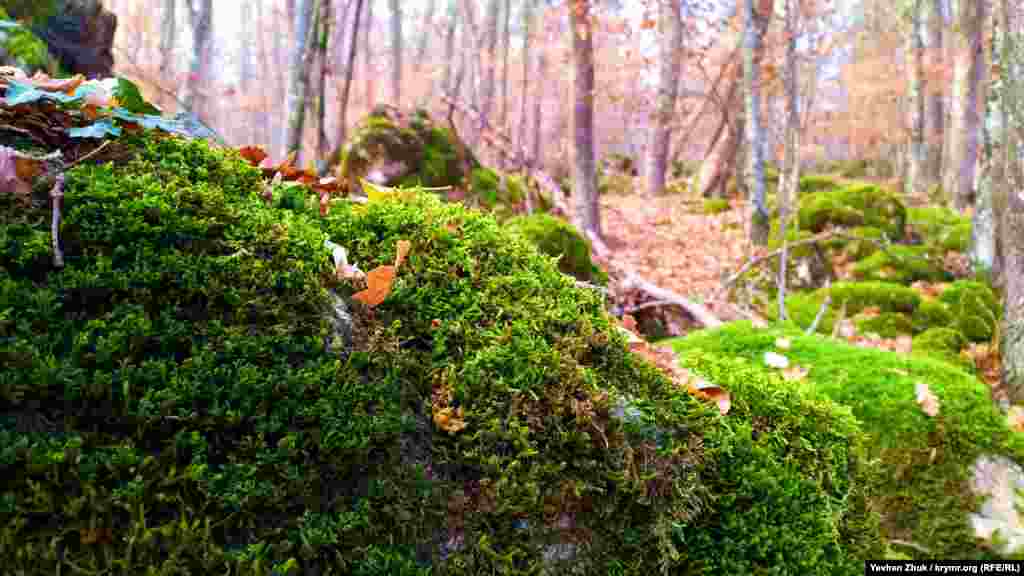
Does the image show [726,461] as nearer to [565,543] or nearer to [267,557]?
[565,543]

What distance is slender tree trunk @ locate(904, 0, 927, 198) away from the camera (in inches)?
790

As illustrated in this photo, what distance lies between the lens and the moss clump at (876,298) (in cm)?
750

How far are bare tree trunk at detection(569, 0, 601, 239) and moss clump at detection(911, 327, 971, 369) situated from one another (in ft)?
15.9

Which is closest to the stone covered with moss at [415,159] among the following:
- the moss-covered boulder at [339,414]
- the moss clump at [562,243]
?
the moss clump at [562,243]

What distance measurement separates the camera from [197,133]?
2301 millimetres

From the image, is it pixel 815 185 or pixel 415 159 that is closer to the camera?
pixel 415 159

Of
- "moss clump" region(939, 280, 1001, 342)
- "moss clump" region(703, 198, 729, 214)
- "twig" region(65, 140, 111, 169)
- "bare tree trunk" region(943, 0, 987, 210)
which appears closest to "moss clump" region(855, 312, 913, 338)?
"moss clump" region(939, 280, 1001, 342)

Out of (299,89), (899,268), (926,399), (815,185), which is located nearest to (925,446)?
(926,399)

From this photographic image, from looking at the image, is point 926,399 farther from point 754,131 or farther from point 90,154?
point 754,131

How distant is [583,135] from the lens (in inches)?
417

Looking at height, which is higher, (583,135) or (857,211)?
(583,135)

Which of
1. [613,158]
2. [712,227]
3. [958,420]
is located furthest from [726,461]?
[613,158]

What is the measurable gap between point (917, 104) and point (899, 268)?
14347mm

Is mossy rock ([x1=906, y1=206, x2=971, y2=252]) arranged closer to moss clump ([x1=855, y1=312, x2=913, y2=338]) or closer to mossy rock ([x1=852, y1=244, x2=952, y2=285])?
mossy rock ([x1=852, y1=244, x2=952, y2=285])
